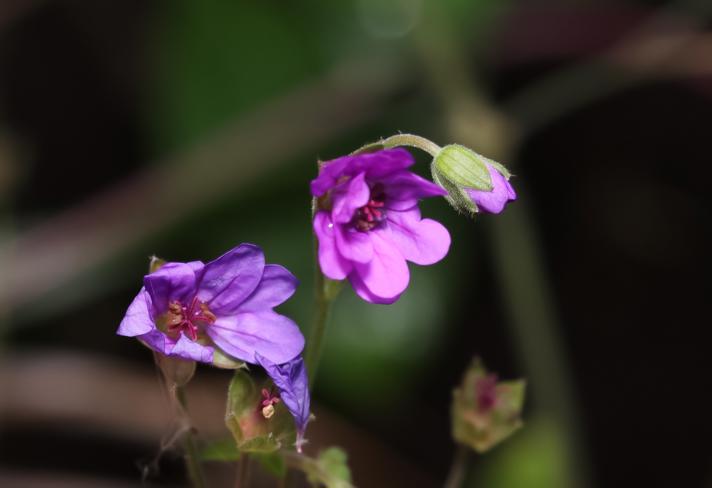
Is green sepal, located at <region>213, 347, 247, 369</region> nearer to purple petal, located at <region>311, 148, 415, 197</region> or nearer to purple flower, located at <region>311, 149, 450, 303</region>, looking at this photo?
purple flower, located at <region>311, 149, 450, 303</region>

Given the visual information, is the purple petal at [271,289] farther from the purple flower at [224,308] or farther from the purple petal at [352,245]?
the purple petal at [352,245]

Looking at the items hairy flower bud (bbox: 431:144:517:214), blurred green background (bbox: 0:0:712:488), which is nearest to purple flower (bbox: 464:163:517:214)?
hairy flower bud (bbox: 431:144:517:214)

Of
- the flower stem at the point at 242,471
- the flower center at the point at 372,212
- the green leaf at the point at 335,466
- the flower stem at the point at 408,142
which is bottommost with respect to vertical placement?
the flower stem at the point at 242,471

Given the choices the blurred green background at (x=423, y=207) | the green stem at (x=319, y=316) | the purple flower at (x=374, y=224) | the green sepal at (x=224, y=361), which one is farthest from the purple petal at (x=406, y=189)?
the blurred green background at (x=423, y=207)

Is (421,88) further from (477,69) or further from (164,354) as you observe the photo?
(164,354)

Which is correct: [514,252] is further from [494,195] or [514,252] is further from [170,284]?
[170,284]

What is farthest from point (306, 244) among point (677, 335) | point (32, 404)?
point (677, 335)
